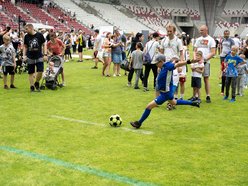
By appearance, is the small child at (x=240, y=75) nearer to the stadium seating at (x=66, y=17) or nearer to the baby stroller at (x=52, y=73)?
the baby stroller at (x=52, y=73)

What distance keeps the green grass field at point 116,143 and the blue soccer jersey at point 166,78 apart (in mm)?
819

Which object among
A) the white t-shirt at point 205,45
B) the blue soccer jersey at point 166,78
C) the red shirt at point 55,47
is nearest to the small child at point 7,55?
the red shirt at point 55,47

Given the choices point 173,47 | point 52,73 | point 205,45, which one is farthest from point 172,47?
point 52,73

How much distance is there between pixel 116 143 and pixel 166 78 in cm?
182

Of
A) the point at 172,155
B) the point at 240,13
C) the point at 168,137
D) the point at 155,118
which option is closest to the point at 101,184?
the point at 172,155

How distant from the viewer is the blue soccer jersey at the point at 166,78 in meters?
7.19

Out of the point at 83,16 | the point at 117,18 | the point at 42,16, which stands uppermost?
the point at 117,18

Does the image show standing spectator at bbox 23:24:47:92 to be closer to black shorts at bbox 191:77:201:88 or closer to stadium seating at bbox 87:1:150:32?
black shorts at bbox 191:77:201:88

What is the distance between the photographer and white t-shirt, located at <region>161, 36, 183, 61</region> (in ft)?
30.4

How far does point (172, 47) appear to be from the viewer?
367 inches

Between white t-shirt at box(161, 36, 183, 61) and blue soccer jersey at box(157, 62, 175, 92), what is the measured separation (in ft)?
6.88

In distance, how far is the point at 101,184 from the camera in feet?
14.8

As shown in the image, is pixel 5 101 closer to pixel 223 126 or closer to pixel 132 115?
pixel 132 115

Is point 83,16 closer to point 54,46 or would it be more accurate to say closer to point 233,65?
point 54,46
